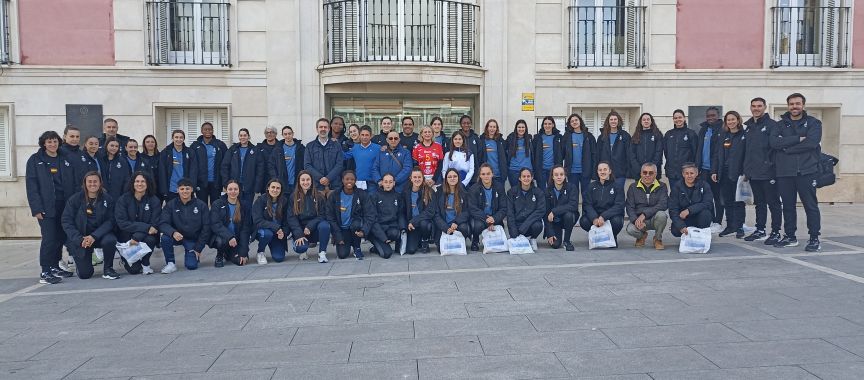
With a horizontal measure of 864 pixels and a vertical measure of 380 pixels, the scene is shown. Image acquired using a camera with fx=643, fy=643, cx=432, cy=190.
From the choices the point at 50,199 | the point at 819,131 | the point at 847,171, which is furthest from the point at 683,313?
the point at 847,171

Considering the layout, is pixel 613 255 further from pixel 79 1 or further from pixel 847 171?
pixel 79 1

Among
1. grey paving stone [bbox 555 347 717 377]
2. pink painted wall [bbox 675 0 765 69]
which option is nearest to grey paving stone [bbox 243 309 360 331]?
grey paving stone [bbox 555 347 717 377]

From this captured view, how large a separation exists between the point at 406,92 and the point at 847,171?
9.93m

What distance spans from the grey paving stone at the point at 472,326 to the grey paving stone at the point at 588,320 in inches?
5.4

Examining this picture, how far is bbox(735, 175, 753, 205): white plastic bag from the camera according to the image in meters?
9.89

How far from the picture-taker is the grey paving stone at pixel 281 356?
464cm

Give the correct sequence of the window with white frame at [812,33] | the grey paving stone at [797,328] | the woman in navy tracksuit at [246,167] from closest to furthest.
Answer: the grey paving stone at [797,328], the woman in navy tracksuit at [246,167], the window with white frame at [812,33]

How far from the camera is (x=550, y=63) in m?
13.7

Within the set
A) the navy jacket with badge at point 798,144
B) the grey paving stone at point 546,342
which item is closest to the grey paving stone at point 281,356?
the grey paving stone at point 546,342

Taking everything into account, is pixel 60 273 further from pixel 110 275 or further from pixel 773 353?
pixel 773 353

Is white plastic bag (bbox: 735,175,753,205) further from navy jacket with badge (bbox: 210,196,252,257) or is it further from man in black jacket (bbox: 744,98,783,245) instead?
navy jacket with badge (bbox: 210,196,252,257)

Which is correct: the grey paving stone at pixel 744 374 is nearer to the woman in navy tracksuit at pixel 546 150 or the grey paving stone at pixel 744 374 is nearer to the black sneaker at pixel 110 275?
the woman in navy tracksuit at pixel 546 150

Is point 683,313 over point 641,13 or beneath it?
beneath

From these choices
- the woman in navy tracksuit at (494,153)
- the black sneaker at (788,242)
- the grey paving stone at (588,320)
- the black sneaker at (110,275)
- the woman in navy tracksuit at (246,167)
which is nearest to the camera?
the grey paving stone at (588,320)
